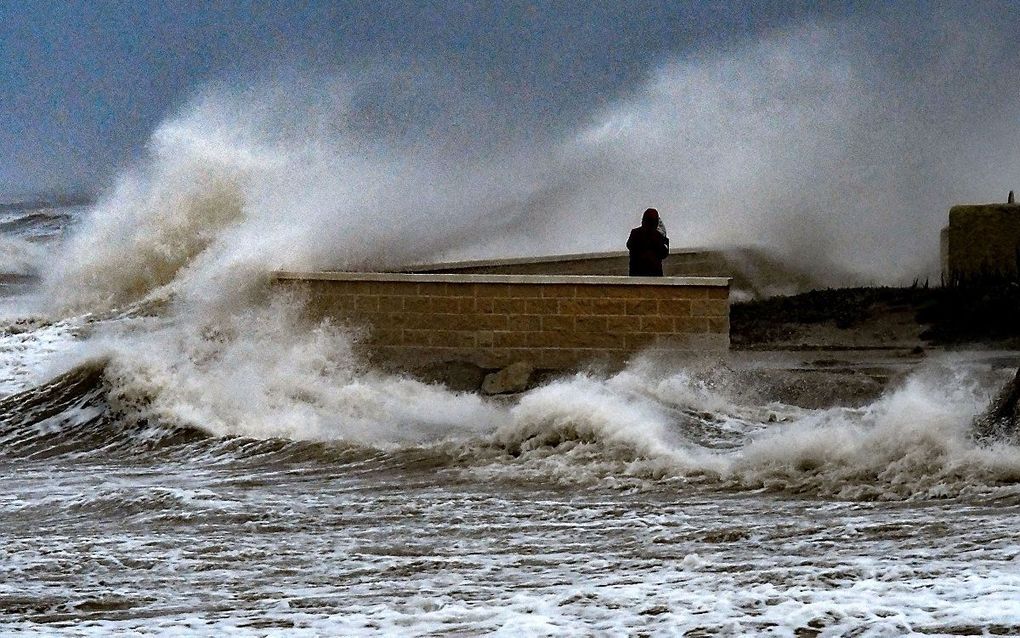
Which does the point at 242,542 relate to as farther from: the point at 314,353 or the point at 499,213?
the point at 499,213

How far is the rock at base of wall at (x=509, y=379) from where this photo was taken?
11062 millimetres

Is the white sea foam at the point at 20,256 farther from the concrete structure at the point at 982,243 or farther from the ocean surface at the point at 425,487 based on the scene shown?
the concrete structure at the point at 982,243

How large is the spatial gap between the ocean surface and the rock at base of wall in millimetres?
218

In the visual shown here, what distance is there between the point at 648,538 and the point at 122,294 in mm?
9197

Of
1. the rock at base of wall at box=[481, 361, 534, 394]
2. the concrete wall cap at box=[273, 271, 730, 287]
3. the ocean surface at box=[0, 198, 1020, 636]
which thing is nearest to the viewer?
the ocean surface at box=[0, 198, 1020, 636]

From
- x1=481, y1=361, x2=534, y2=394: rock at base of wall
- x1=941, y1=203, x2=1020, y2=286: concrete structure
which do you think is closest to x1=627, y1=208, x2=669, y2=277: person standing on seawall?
x1=481, y1=361, x2=534, y2=394: rock at base of wall

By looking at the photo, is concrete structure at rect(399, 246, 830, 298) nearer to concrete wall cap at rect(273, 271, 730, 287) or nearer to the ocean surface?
concrete wall cap at rect(273, 271, 730, 287)

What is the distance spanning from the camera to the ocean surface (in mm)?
4562

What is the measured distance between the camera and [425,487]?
742cm

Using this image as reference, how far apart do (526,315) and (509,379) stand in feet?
2.05

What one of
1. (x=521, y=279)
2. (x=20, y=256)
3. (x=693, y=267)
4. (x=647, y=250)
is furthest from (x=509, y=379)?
(x=20, y=256)

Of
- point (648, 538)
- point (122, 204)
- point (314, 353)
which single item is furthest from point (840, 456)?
point (122, 204)

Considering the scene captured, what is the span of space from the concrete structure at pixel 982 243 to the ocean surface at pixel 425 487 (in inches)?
172

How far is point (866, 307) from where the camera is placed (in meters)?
15.3
